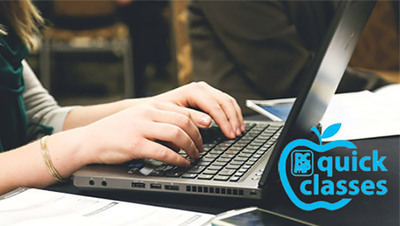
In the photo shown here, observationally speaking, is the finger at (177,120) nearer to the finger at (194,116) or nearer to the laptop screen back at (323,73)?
the finger at (194,116)

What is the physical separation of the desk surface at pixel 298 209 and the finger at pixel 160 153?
4 centimetres

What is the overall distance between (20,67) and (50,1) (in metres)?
2.83

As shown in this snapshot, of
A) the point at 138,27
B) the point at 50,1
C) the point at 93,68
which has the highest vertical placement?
the point at 50,1

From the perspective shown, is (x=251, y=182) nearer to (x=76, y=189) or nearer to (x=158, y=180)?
(x=158, y=180)

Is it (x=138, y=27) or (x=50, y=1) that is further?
(x=138, y=27)

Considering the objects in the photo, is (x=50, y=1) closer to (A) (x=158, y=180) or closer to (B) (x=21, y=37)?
(B) (x=21, y=37)

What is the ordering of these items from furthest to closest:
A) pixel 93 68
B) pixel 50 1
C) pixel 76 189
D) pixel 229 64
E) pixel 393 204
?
1. pixel 93 68
2. pixel 50 1
3. pixel 229 64
4. pixel 76 189
5. pixel 393 204

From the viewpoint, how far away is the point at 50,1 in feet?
11.8

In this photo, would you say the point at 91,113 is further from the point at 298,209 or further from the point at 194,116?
the point at 298,209

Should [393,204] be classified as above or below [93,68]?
above

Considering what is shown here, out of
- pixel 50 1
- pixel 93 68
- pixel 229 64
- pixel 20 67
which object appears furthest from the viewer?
pixel 93 68

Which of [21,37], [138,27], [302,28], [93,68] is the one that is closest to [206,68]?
[302,28]

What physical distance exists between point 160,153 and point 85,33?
3480 millimetres

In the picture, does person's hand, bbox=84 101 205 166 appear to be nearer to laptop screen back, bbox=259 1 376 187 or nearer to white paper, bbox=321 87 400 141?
laptop screen back, bbox=259 1 376 187
